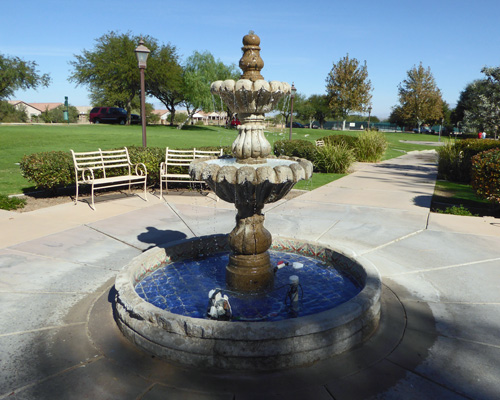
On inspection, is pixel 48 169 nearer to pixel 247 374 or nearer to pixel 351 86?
pixel 247 374

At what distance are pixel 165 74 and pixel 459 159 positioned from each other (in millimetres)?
39614

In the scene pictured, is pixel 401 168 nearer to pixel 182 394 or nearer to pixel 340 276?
pixel 340 276

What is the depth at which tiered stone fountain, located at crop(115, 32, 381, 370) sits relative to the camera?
9.59 feet

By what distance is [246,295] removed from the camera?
4250 millimetres

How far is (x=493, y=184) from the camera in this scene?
7980 millimetres

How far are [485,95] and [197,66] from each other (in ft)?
135

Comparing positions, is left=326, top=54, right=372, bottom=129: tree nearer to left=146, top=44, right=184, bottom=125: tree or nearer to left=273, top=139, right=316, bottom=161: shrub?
left=146, top=44, right=184, bottom=125: tree

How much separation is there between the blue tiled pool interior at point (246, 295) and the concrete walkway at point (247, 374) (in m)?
0.53

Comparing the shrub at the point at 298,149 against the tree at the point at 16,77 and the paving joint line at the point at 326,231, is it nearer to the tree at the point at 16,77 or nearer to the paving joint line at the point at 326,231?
the paving joint line at the point at 326,231

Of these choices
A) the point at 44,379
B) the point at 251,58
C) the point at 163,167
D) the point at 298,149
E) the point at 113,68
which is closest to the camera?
the point at 44,379

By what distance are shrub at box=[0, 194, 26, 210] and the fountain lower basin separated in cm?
597

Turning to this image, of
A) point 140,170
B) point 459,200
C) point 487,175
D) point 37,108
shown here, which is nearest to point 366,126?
point 459,200

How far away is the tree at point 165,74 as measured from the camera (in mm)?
46594

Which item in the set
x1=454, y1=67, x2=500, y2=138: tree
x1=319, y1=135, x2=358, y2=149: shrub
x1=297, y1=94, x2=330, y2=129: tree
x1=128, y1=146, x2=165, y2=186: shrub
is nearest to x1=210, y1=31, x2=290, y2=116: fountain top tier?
x1=128, y1=146, x2=165, y2=186: shrub
